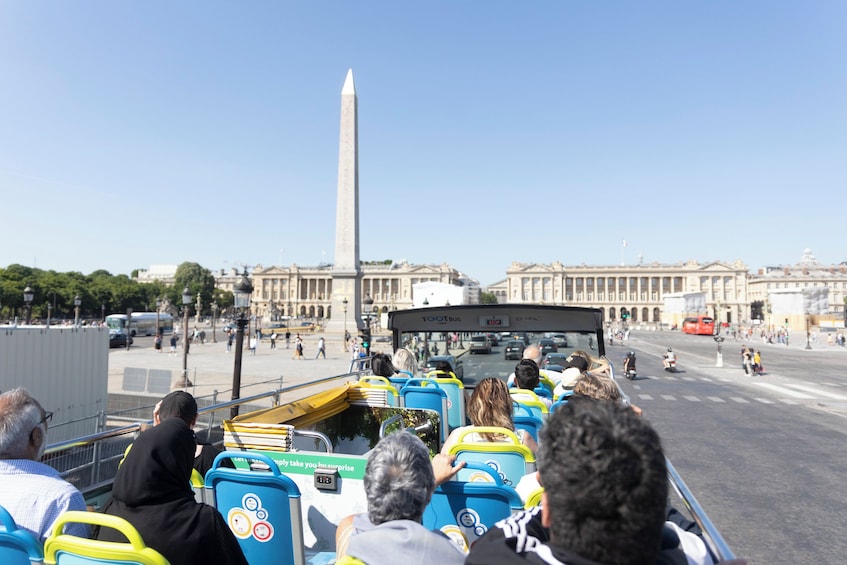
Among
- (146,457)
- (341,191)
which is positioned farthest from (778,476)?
(341,191)

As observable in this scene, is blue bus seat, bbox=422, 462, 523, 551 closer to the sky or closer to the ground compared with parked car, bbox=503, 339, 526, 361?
closer to the ground

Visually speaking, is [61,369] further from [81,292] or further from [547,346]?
[81,292]

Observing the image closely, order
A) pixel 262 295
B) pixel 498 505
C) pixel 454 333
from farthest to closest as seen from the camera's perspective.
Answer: pixel 262 295, pixel 454 333, pixel 498 505

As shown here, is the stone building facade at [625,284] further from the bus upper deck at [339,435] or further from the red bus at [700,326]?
the bus upper deck at [339,435]

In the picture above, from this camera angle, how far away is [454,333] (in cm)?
861

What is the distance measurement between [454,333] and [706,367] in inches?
1115

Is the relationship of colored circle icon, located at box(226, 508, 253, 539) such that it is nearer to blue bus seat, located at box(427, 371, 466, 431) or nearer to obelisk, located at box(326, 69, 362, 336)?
blue bus seat, located at box(427, 371, 466, 431)

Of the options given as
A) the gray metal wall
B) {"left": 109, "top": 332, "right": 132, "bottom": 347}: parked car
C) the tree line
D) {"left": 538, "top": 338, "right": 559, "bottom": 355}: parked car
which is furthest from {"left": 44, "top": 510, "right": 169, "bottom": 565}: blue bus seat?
the tree line

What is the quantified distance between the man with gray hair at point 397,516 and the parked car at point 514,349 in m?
6.82

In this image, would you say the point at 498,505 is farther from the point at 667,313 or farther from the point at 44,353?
the point at 667,313

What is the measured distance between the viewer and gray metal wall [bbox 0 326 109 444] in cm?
1097

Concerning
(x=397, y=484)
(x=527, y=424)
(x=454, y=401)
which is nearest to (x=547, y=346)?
(x=454, y=401)

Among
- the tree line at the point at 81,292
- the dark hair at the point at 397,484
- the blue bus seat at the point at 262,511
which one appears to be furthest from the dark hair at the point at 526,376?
the tree line at the point at 81,292

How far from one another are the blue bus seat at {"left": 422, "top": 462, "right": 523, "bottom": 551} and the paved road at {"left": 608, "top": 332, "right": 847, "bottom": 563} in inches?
186
